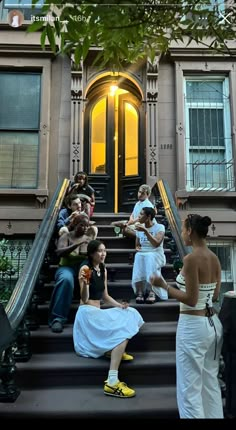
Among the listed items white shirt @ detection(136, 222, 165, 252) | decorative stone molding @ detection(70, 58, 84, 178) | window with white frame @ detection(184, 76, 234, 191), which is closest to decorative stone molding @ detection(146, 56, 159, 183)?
window with white frame @ detection(184, 76, 234, 191)

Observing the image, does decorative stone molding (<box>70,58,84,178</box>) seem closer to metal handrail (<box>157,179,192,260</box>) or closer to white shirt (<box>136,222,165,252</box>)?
metal handrail (<box>157,179,192,260</box>)

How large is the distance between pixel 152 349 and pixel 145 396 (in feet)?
2.63

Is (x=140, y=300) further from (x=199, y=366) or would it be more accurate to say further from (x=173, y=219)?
(x=199, y=366)

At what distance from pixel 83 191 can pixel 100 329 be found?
3932 millimetres

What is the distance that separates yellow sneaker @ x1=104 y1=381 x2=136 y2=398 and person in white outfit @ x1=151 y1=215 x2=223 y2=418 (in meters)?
0.83

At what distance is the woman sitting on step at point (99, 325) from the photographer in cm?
385

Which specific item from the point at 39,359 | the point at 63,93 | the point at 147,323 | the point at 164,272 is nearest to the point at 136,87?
the point at 63,93

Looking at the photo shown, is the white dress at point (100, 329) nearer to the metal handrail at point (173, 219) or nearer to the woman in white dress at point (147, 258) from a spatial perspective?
the woman in white dress at point (147, 258)

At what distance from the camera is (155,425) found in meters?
1.43

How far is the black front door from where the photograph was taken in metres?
9.23

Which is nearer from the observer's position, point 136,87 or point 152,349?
point 152,349

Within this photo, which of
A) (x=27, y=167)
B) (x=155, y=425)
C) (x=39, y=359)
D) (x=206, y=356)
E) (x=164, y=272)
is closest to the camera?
(x=155, y=425)

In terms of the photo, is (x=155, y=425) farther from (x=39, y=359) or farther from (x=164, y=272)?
(x=164, y=272)

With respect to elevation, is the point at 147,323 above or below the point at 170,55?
below
